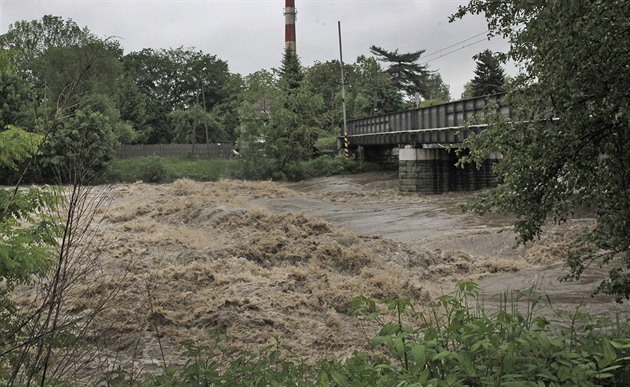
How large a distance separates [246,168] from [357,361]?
192 feet

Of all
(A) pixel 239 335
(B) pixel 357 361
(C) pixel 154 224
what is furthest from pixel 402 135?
(B) pixel 357 361

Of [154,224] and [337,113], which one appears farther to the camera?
[337,113]

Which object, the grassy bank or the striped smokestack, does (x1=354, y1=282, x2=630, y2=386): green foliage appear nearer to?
the grassy bank

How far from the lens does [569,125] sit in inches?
308

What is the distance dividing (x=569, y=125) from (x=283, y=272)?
1068 cm

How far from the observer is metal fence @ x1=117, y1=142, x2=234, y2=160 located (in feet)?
238

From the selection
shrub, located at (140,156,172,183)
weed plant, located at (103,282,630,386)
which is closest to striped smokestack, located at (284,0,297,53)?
shrub, located at (140,156,172,183)

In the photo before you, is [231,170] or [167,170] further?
[231,170]

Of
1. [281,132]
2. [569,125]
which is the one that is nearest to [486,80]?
[281,132]

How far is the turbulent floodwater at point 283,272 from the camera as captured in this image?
12.3 metres

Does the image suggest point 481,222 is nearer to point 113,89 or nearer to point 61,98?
point 61,98

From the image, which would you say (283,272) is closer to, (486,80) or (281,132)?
(281,132)

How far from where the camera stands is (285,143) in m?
64.0

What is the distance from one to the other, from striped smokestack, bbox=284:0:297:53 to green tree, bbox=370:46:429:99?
18.2 metres
